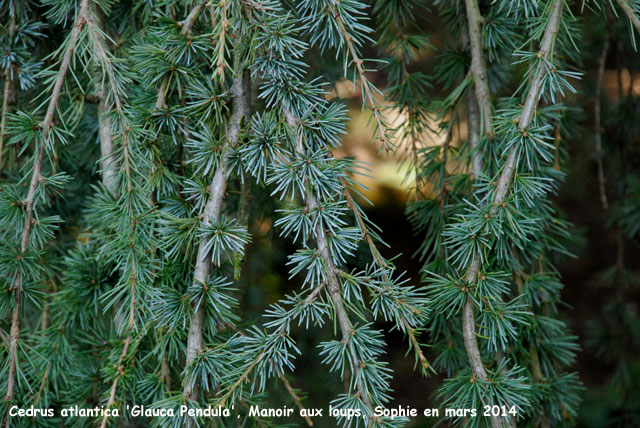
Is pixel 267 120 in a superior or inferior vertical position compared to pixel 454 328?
superior

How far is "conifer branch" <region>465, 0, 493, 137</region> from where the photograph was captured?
885mm

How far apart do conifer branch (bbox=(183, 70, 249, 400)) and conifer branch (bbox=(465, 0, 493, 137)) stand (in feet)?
1.34

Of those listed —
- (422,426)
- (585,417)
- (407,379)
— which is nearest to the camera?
(585,417)

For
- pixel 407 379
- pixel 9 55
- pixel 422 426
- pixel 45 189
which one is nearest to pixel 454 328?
pixel 45 189

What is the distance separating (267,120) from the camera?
0.69 meters

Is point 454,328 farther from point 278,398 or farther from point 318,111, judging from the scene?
point 278,398

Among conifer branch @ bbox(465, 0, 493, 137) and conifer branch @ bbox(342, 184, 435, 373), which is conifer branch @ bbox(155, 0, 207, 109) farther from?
A: conifer branch @ bbox(465, 0, 493, 137)

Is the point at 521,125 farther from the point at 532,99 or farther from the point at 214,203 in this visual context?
the point at 214,203

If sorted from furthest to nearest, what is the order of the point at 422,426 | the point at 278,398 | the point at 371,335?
the point at 422,426
the point at 278,398
the point at 371,335

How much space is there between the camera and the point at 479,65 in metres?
0.90

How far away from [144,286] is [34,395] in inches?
14.7

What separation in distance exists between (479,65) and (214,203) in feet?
1.72

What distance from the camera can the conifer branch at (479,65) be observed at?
2.90 ft

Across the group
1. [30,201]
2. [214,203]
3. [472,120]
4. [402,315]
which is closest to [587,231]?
[472,120]
